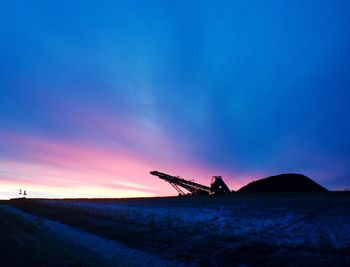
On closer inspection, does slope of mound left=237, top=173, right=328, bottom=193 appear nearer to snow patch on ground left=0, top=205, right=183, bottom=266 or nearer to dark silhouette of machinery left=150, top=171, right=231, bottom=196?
dark silhouette of machinery left=150, top=171, right=231, bottom=196

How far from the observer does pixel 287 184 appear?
50594 millimetres

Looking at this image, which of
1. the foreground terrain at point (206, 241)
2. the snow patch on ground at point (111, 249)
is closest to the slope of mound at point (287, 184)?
the foreground terrain at point (206, 241)

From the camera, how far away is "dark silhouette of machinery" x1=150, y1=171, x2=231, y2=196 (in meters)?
61.4

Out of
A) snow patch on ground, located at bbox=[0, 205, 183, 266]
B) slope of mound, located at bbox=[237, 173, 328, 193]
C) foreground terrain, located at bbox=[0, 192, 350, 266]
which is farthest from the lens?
slope of mound, located at bbox=[237, 173, 328, 193]

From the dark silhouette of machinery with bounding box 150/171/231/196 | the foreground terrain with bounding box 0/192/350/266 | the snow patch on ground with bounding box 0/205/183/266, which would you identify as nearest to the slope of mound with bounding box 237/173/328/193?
the dark silhouette of machinery with bounding box 150/171/231/196

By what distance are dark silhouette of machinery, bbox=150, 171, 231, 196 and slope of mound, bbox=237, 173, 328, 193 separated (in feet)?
21.6

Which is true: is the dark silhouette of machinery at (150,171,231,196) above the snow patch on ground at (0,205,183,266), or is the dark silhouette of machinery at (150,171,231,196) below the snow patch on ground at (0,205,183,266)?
above

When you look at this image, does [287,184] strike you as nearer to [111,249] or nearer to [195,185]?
[195,185]

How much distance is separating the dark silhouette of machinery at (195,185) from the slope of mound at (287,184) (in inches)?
259

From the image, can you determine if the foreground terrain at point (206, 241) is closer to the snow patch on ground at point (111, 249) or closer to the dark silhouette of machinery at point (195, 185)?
the snow patch on ground at point (111, 249)

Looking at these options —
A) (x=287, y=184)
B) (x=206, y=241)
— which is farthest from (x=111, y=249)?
(x=287, y=184)

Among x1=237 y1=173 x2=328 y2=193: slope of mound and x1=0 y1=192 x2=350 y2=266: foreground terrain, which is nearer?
x1=0 y1=192 x2=350 y2=266: foreground terrain

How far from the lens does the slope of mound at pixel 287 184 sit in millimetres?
49031

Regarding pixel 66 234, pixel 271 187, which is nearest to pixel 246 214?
pixel 66 234
